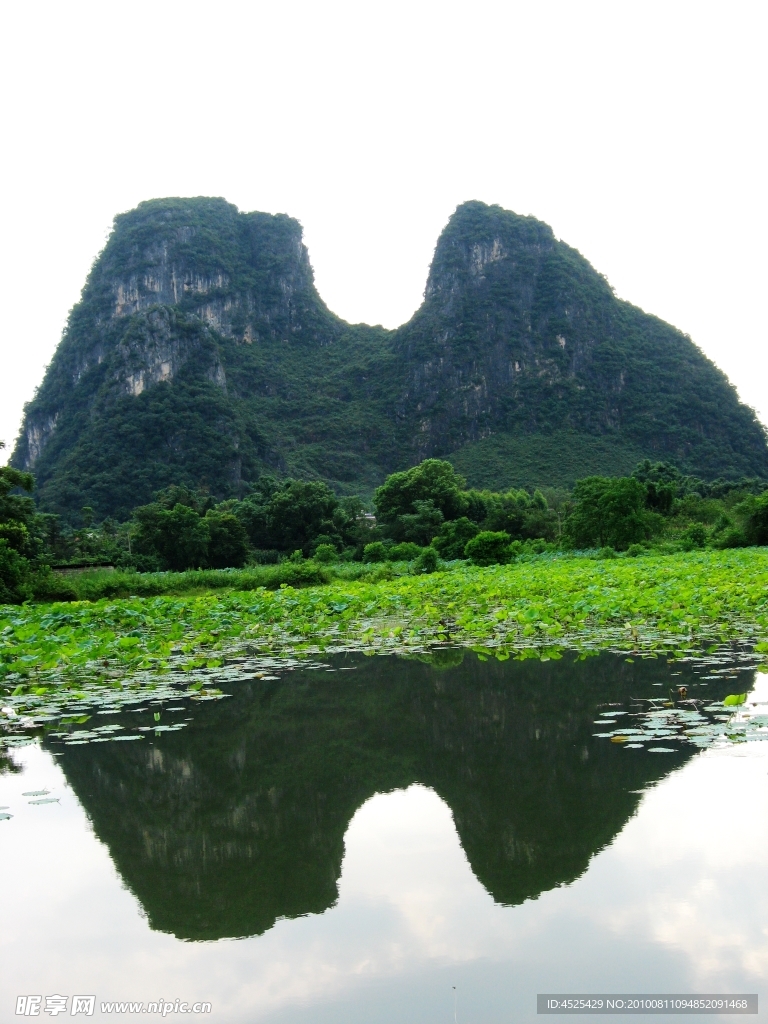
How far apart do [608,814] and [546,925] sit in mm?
911

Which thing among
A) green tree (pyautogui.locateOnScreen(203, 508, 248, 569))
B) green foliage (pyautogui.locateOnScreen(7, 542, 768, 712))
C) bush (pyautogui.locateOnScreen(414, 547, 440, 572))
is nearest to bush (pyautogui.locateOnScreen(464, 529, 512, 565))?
Result: bush (pyautogui.locateOnScreen(414, 547, 440, 572))

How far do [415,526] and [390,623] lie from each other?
2563cm

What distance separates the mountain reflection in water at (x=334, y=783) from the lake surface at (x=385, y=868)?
0.6 inches

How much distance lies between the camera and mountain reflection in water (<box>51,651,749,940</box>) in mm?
2836

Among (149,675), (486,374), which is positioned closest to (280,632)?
(149,675)

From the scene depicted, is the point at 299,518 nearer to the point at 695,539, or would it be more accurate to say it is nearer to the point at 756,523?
the point at 695,539

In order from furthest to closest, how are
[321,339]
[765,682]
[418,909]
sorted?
[321,339] → [765,682] → [418,909]

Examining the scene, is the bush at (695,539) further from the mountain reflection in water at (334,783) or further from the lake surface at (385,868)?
the lake surface at (385,868)

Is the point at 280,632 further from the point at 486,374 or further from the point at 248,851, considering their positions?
the point at 486,374

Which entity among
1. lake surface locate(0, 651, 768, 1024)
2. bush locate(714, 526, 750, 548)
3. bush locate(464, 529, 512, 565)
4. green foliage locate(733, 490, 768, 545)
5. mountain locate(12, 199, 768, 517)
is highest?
mountain locate(12, 199, 768, 517)

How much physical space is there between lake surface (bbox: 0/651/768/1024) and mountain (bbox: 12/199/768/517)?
71.7 m

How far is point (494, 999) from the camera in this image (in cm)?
207

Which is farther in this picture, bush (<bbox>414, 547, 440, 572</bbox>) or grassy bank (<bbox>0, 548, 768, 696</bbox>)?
bush (<bbox>414, 547, 440, 572</bbox>)

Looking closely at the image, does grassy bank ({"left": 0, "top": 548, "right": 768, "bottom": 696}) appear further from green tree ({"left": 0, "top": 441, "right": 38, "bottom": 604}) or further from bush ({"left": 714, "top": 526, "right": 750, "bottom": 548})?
bush ({"left": 714, "top": 526, "right": 750, "bottom": 548})
